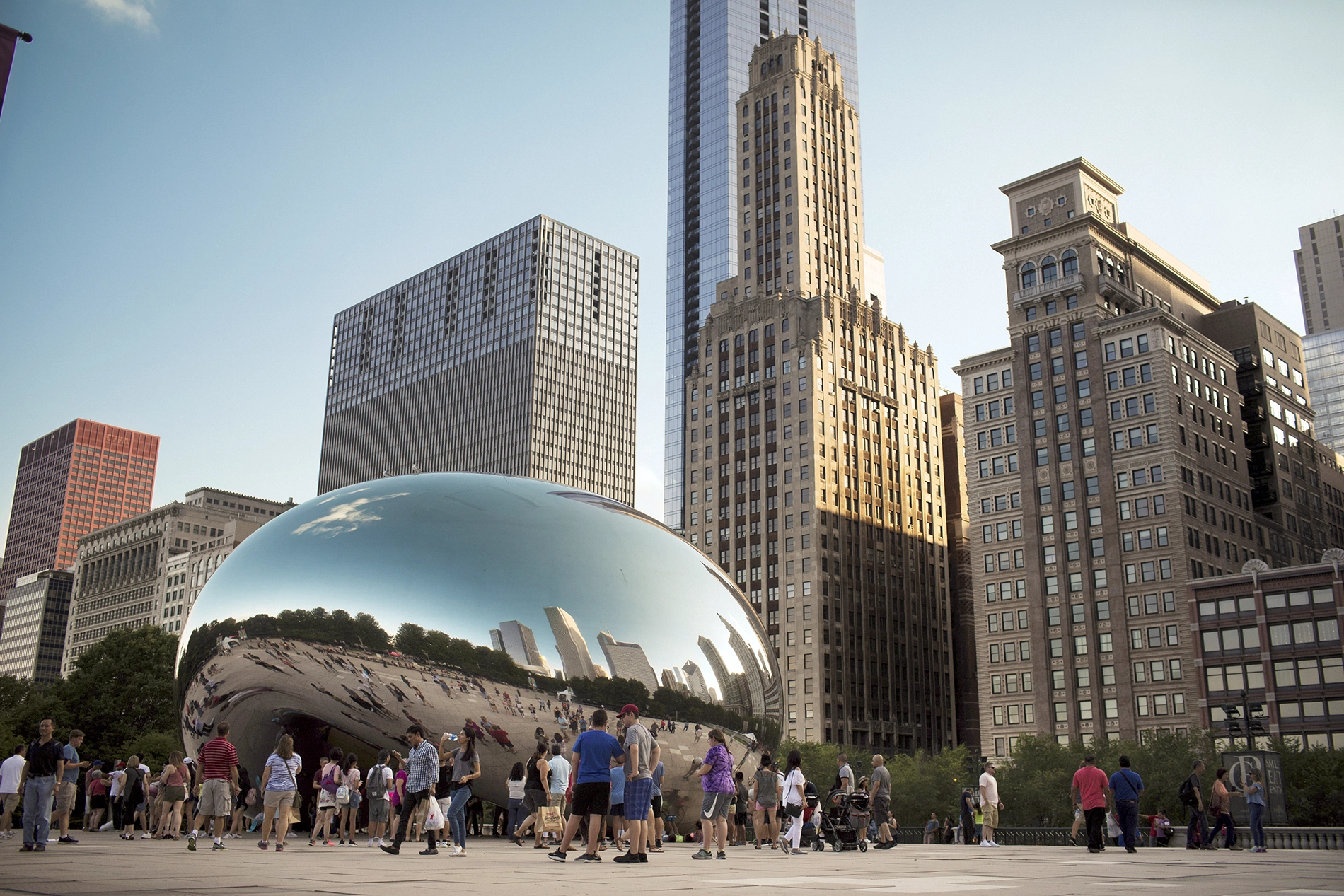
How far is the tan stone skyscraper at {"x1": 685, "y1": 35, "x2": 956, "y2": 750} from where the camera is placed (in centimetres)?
11312

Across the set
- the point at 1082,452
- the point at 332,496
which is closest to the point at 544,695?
the point at 332,496

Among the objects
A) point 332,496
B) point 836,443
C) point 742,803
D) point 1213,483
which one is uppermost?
point 836,443

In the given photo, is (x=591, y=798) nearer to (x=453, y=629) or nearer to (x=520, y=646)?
(x=520, y=646)

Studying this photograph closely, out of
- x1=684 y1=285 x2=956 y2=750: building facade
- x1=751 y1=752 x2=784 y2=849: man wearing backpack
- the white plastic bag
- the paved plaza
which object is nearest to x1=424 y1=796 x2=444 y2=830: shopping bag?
the white plastic bag

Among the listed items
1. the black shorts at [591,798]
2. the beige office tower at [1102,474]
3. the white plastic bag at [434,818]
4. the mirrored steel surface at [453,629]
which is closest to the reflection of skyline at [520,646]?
the mirrored steel surface at [453,629]

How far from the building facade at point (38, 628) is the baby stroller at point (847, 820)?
186m

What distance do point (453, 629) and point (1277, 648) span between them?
81.9 meters

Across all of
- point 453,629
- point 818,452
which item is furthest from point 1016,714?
point 453,629

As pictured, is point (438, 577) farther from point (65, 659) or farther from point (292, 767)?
point (65, 659)

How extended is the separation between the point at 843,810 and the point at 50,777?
42.9 ft

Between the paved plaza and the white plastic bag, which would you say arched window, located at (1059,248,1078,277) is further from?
the white plastic bag

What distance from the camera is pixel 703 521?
405 ft

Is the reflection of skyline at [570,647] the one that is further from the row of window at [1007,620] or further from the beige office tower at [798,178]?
the beige office tower at [798,178]

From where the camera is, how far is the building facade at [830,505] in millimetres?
112125
